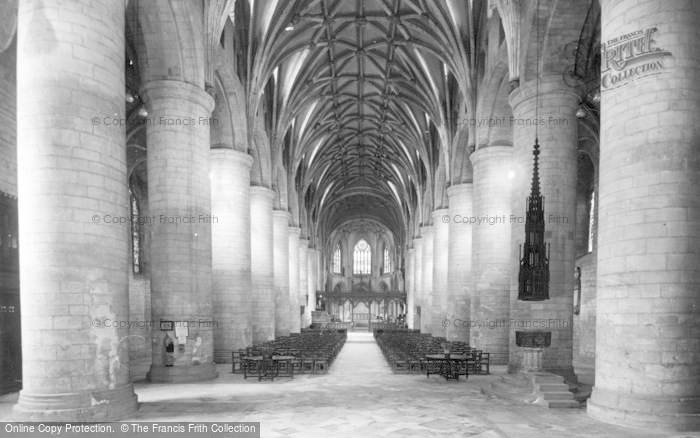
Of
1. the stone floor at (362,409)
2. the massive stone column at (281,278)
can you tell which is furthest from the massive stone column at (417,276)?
the stone floor at (362,409)

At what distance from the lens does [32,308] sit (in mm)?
9320

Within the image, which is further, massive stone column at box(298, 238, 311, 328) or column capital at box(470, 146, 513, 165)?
massive stone column at box(298, 238, 311, 328)

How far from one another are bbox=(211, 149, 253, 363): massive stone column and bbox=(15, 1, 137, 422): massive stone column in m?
9.63

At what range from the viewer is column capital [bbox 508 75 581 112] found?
1442 centimetres

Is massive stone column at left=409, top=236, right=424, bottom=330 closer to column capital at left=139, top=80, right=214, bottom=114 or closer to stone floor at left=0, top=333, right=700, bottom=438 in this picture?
stone floor at left=0, top=333, right=700, bottom=438

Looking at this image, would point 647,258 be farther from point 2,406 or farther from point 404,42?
point 404,42

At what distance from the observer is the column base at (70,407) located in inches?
357

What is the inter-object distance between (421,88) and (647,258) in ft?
75.1

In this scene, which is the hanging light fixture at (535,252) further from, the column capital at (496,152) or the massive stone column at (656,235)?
the column capital at (496,152)

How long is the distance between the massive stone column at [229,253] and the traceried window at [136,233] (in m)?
9.08

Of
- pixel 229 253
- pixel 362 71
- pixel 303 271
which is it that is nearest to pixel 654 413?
pixel 229 253

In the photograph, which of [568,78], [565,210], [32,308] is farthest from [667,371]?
[32,308]

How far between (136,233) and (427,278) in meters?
20.7

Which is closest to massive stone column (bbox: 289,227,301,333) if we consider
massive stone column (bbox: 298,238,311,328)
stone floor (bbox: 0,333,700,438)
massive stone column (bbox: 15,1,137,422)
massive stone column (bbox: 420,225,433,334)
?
massive stone column (bbox: 298,238,311,328)
